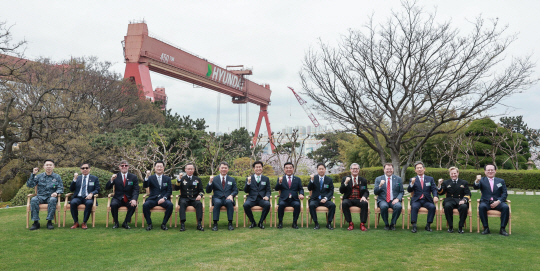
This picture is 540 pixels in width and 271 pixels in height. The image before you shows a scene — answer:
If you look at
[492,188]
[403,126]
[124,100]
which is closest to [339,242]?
[492,188]

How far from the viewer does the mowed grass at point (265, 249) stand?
443cm

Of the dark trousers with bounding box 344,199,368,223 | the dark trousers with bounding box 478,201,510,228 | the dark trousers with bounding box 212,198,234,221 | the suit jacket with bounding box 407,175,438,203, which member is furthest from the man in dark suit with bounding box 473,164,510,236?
the dark trousers with bounding box 212,198,234,221

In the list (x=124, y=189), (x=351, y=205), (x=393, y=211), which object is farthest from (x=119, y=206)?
(x=393, y=211)

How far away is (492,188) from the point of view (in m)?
6.37

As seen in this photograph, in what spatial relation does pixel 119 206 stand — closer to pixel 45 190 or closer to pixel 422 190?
pixel 45 190

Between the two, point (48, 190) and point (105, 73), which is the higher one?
point (105, 73)

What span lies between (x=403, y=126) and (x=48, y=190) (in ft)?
37.0

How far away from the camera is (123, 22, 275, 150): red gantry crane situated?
72.4 ft

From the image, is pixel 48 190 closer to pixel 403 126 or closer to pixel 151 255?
pixel 151 255

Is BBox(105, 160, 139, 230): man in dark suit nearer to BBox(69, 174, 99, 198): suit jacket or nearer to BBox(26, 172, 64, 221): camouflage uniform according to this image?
BBox(69, 174, 99, 198): suit jacket

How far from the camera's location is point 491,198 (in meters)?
6.34

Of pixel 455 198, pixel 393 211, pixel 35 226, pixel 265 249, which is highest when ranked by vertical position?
pixel 455 198

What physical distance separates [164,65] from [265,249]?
20441 millimetres

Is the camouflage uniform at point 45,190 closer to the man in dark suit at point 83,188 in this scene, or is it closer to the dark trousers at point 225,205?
the man in dark suit at point 83,188
